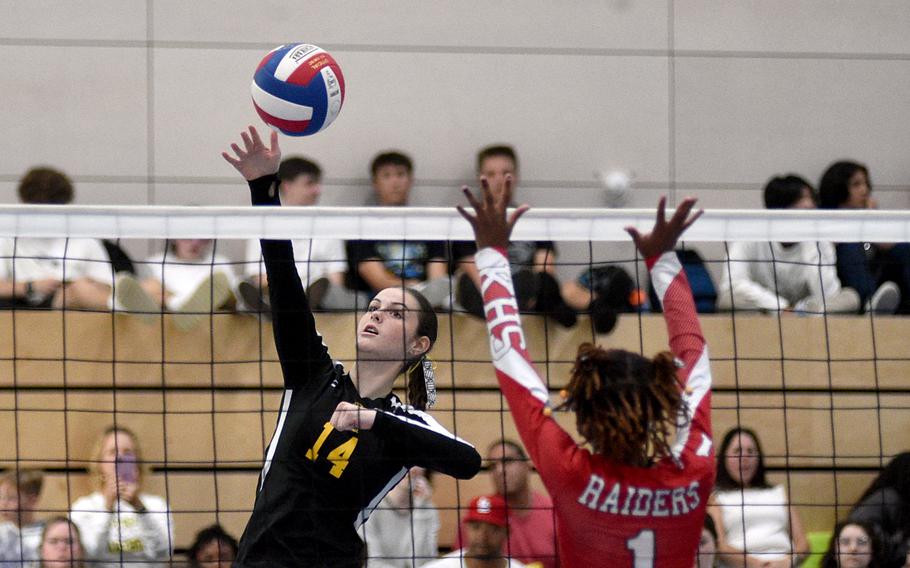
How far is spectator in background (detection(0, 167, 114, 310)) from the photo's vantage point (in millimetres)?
7344

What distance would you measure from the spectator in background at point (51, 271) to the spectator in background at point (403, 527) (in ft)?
6.49

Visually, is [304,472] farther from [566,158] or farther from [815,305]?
[566,158]

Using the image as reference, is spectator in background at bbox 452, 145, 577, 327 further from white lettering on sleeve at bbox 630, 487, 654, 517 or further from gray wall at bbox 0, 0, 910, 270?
white lettering on sleeve at bbox 630, 487, 654, 517

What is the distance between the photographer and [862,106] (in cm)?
984

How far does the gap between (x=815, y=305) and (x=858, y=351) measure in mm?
389

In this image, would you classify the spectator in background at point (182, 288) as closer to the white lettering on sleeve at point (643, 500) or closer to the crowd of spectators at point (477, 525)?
the crowd of spectators at point (477, 525)

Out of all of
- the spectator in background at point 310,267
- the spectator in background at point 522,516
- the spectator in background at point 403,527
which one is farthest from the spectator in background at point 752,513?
the spectator in background at point 310,267

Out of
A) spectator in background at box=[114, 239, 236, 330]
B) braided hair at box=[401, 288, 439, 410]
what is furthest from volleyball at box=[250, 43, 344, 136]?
spectator in background at box=[114, 239, 236, 330]

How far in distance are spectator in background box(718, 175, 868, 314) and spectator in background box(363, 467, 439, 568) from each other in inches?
89.0

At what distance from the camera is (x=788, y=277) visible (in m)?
8.09

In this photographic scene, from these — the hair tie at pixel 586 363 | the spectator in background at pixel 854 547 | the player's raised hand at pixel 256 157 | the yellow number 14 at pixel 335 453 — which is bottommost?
the spectator in background at pixel 854 547

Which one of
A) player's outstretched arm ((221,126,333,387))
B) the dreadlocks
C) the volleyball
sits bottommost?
the dreadlocks

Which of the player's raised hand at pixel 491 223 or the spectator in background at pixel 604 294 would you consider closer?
the player's raised hand at pixel 491 223

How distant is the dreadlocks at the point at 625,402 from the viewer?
3361 millimetres
